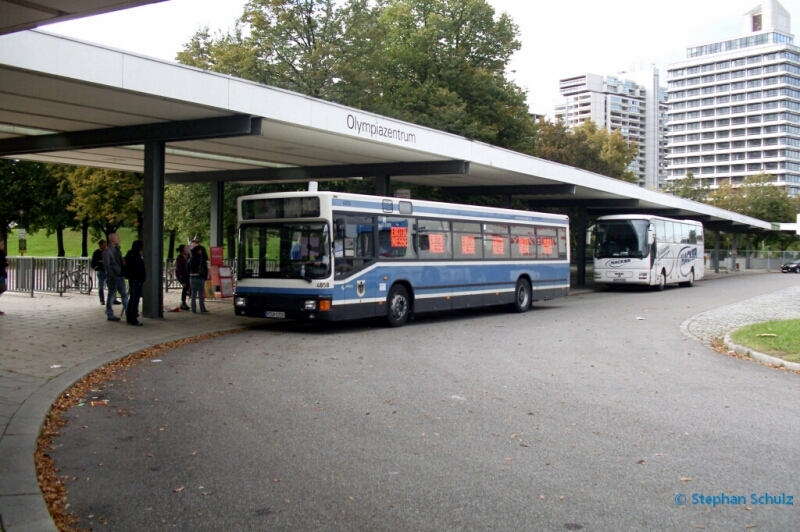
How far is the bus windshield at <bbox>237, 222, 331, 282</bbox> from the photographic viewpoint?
1544 centimetres

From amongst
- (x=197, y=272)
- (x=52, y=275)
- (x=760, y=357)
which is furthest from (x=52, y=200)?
(x=760, y=357)

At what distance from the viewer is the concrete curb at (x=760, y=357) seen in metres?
11.5

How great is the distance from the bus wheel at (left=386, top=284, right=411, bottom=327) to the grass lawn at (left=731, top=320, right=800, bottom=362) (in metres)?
6.92

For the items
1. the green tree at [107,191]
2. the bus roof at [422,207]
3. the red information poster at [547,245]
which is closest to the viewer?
the bus roof at [422,207]

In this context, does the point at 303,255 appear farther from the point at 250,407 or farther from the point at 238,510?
the point at 238,510

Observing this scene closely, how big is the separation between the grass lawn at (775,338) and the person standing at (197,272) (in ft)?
40.6

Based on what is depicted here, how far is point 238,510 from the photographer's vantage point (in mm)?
5164

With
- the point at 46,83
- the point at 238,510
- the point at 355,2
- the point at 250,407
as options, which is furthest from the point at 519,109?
the point at 238,510

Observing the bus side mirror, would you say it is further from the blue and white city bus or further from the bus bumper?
the bus bumper

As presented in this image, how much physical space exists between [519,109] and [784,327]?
28.9 metres

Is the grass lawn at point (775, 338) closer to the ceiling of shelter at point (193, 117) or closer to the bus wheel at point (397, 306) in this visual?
the bus wheel at point (397, 306)

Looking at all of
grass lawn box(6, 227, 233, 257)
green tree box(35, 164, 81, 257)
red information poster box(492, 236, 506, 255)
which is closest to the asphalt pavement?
red information poster box(492, 236, 506, 255)

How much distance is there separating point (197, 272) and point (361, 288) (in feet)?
17.8

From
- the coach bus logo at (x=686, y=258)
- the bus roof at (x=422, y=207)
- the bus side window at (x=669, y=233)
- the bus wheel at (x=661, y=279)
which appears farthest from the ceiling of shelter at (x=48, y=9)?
the coach bus logo at (x=686, y=258)
